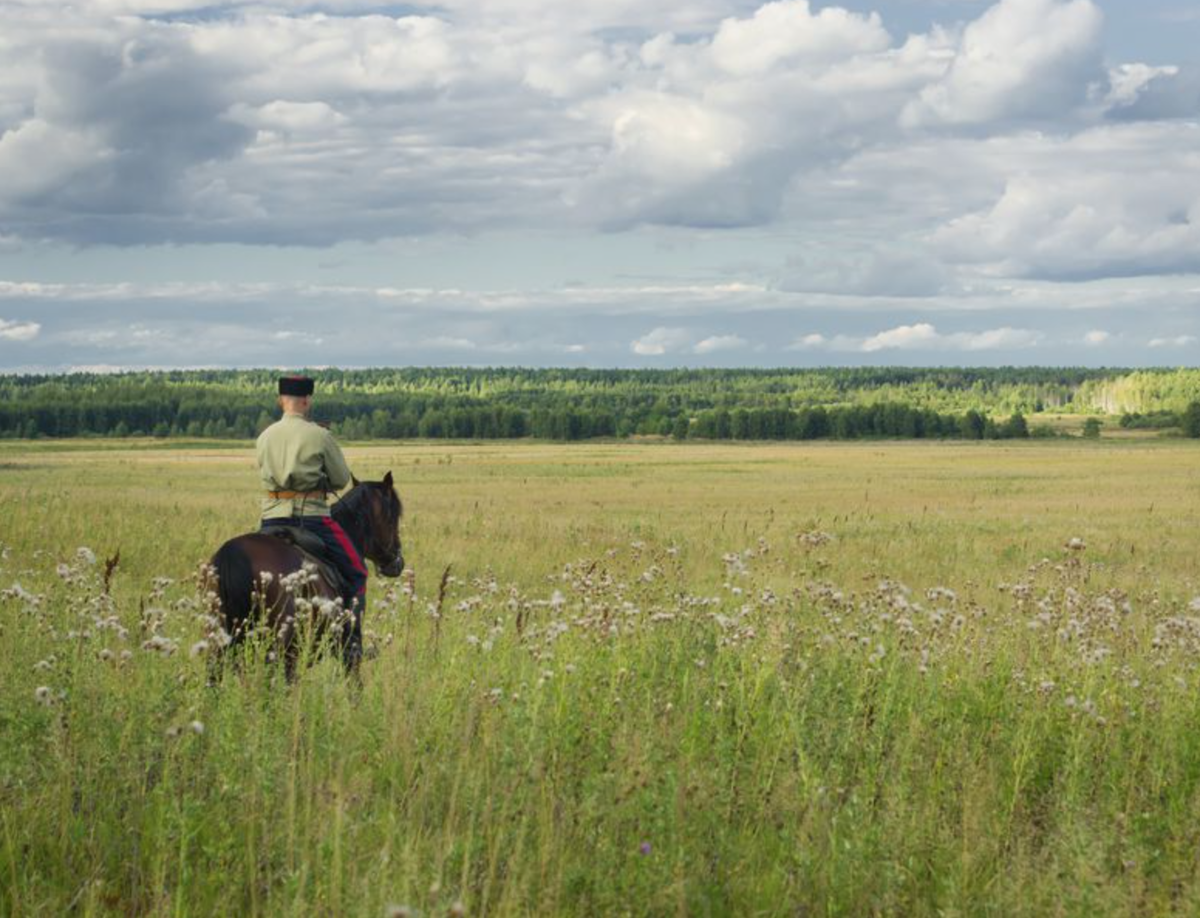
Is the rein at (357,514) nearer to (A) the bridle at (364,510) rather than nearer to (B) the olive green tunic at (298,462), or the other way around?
(A) the bridle at (364,510)

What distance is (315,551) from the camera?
10367 mm

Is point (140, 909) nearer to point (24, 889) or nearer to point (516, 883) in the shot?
point (24, 889)

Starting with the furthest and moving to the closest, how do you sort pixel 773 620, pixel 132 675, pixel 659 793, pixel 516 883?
1. pixel 773 620
2. pixel 132 675
3. pixel 659 793
4. pixel 516 883

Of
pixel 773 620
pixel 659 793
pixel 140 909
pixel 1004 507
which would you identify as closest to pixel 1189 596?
pixel 773 620

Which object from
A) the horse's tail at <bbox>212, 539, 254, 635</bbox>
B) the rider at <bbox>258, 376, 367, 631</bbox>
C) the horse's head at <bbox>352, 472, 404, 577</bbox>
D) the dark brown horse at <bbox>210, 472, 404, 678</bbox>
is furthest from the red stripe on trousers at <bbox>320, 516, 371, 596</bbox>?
the horse's tail at <bbox>212, 539, 254, 635</bbox>

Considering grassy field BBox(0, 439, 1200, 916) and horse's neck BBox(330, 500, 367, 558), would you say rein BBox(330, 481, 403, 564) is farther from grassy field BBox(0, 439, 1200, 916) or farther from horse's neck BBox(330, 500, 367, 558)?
grassy field BBox(0, 439, 1200, 916)

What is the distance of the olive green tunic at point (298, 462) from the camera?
34.1 ft

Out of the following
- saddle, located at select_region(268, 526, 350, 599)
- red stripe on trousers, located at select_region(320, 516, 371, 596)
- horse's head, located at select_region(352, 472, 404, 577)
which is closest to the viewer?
saddle, located at select_region(268, 526, 350, 599)

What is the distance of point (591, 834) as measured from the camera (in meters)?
5.47

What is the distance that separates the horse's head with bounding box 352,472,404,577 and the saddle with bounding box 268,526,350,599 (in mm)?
793

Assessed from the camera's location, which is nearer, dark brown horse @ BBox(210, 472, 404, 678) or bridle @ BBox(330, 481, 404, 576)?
dark brown horse @ BBox(210, 472, 404, 678)

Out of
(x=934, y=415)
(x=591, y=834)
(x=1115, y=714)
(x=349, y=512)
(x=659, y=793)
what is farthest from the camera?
(x=934, y=415)

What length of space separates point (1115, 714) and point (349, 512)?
21.2 ft

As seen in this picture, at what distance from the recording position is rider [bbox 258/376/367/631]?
10414 mm
